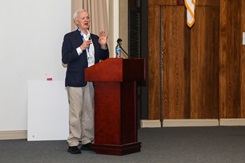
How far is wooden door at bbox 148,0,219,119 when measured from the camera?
906 cm

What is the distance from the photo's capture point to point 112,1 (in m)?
8.18

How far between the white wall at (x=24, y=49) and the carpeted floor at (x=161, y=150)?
1.74ft

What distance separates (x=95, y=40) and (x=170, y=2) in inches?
122

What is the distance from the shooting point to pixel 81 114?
20.6 feet

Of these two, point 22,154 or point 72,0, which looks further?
point 72,0

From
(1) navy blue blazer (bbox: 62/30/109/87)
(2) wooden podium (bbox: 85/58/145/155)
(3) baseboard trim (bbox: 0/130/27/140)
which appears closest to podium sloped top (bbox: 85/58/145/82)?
(2) wooden podium (bbox: 85/58/145/155)

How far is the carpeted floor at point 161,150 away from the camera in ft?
18.6

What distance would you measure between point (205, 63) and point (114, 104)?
354 centimetres

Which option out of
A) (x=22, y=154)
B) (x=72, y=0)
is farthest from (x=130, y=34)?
(x=22, y=154)

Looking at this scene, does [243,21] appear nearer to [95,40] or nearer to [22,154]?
[95,40]

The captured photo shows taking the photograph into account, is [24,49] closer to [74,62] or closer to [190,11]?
[74,62]

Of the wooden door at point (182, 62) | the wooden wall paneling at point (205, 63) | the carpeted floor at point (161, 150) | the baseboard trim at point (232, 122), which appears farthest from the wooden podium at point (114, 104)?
the baseboard trim at point (232, 122)

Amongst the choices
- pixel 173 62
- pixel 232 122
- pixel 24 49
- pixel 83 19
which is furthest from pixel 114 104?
pixel 232 122

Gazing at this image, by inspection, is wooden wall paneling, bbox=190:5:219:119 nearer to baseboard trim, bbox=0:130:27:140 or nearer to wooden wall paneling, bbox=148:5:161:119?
wooden wall paneling, bbox=148:5:161:119
